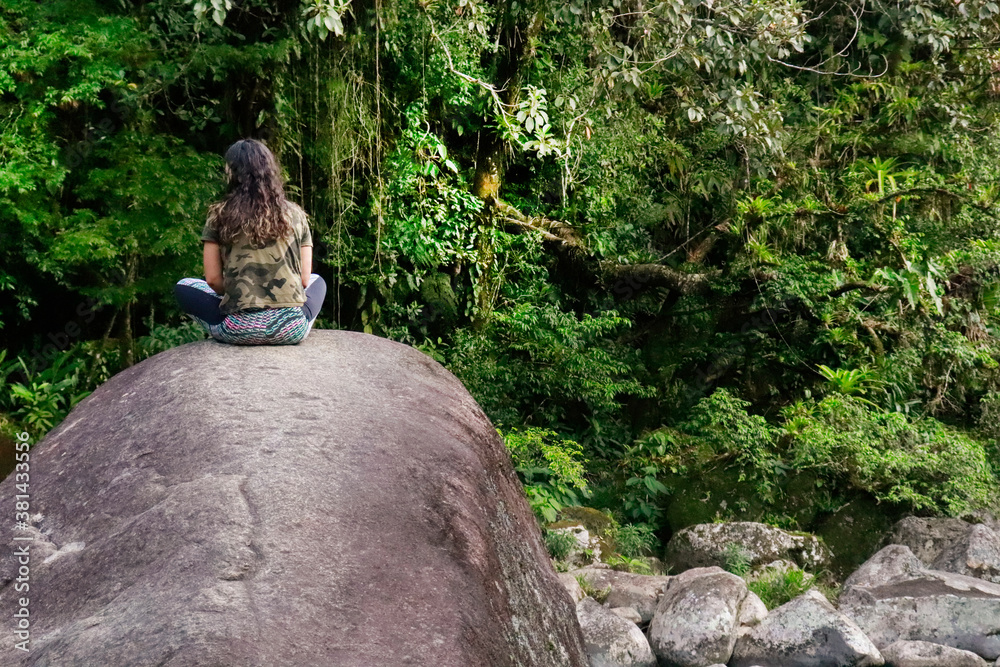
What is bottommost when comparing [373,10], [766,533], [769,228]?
[766,533]

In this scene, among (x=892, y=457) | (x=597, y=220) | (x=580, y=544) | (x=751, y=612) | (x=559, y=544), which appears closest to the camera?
(x=751, y=612)

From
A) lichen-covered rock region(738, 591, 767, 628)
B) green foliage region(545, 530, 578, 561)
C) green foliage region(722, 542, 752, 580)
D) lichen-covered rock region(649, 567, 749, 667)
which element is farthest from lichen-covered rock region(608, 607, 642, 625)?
green foliage region(722, 542, 752, 580)

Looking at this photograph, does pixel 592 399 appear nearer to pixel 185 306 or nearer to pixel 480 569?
pixel 185 306

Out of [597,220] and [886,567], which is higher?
[597,220]

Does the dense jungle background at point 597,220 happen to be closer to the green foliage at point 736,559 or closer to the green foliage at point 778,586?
the green foliage at point 736,559

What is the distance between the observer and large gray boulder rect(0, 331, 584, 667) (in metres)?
2.44

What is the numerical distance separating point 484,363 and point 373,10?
3.37 meters

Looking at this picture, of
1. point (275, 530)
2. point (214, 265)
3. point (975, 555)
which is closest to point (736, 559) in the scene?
point (975, 555)

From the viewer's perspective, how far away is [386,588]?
8.63 feet

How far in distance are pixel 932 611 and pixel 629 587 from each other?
76.1 inches

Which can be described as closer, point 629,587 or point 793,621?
point 793,621

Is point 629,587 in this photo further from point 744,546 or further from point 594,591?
point 744,546

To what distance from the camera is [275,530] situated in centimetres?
268

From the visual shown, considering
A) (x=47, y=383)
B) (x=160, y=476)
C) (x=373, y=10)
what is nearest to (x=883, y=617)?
(x=160, y=476)
